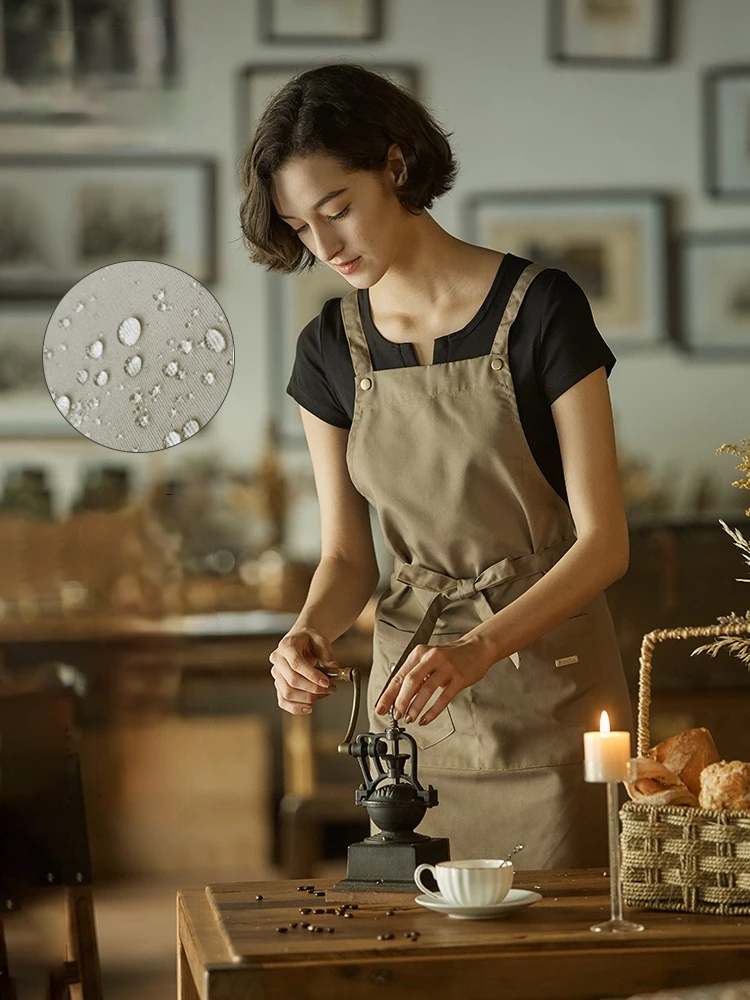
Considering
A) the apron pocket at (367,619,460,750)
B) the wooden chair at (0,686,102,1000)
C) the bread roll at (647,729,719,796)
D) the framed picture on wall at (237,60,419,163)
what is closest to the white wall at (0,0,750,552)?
the framed picture on wall at (237,60,419,163)

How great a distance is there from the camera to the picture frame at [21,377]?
173 inches

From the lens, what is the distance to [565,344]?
6.17 feet

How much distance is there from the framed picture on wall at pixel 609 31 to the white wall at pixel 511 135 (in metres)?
0.04

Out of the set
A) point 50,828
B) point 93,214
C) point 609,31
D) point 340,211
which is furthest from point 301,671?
point 609,31

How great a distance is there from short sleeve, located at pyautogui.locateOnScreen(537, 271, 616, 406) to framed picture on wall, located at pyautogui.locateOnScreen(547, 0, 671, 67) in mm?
2851

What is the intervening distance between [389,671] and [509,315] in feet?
1.71

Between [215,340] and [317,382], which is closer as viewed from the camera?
[317,382]

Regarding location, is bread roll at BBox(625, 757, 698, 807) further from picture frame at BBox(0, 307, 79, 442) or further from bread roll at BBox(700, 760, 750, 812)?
picture frame at BBox(0, 307, 79, 442)

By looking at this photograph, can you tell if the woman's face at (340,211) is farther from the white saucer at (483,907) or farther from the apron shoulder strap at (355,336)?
the white saucer at (483,907)

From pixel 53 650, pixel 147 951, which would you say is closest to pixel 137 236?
pixel 53 650

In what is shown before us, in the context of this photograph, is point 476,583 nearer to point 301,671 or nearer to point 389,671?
point 389,671

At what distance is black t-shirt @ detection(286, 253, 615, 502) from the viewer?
6.19 feet

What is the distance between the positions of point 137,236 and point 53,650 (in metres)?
1.31

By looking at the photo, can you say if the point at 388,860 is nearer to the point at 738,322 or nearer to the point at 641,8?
the point at 738,322
